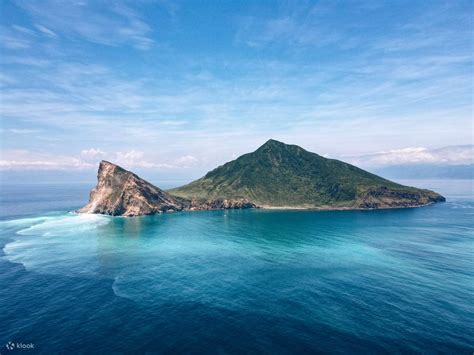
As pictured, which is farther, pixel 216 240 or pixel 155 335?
pixel 216 240

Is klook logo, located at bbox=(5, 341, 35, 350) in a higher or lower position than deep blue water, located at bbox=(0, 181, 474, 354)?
lower

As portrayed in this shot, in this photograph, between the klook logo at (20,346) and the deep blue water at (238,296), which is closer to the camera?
the klook logo at (20,346)

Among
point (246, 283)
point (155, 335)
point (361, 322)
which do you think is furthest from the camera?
point (246, 283)

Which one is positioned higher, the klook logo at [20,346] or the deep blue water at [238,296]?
the deep blue water at [238,296]

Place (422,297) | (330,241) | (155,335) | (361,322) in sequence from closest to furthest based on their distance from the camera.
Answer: (155,335), (361,322), (422,297), (330,241)

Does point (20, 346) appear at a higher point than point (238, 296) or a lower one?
→ lower

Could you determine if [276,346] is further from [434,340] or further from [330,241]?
[330,241]

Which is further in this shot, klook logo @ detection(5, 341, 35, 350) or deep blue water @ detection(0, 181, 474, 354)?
deep blue water @ detection(0, 181, 474, 354)

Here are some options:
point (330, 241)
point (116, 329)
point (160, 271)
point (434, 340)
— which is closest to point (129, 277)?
point (160, 271)
